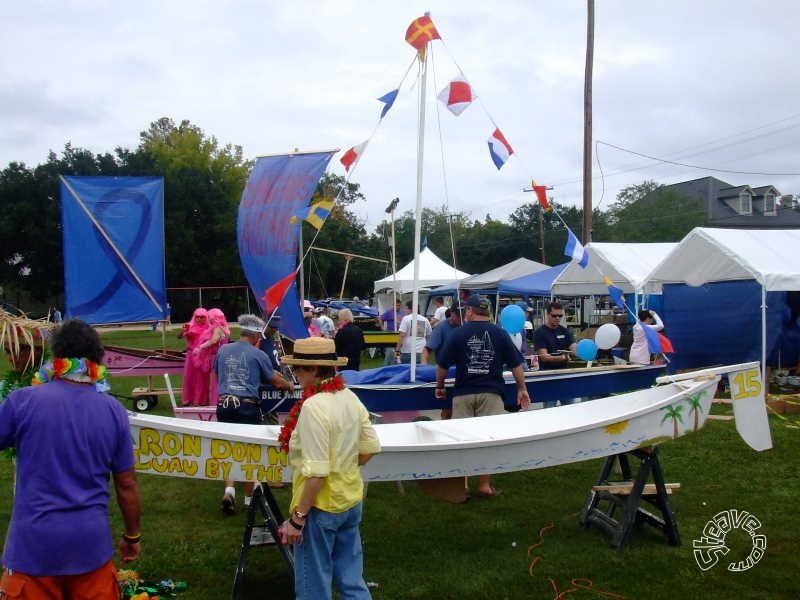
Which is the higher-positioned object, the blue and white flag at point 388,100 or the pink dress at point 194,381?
the blue and white flag at point 388,100

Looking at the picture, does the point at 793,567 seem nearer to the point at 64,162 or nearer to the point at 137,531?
the point at 137,531

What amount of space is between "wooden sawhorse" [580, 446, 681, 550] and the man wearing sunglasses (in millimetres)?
2985

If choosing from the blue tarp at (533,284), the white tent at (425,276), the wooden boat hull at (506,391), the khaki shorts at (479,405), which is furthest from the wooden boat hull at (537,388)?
the white tent at (425,276)

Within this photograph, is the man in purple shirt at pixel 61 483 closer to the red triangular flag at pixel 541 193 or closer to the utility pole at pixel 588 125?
the red triangular flag at pixel 541 193

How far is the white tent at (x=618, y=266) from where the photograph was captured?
12.7 m

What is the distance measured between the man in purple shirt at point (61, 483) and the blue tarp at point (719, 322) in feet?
33.1

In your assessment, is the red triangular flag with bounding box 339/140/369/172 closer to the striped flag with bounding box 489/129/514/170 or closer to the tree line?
the striped flag with bounding box 489/129/514/170

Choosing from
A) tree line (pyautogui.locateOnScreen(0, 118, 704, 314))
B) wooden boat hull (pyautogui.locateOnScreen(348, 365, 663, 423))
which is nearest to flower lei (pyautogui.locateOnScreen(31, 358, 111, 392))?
wooden boat hull (pyautogui.locateOnScreen(348, 365, 663, 423))

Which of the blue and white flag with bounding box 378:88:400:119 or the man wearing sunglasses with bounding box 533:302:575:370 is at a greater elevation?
the blue and white flag with bounding box 378:88:400:119

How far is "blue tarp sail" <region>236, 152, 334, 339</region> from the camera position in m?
8.42

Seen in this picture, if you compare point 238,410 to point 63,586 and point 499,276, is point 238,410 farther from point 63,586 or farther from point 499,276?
point 499,276

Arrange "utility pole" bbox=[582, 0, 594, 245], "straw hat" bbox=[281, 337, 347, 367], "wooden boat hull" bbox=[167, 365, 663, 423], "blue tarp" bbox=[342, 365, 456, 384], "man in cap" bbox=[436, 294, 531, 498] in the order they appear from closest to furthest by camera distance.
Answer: "straw hat" bbox=[281, 337, 347, 367] → "man in cap" bbox=[436, 294, 531, 498] → "wooden boat hull" bbox=[167, 365, 663, 423] → "blue tarp" bbox=[342, 365, 456, 384] → "utility pole" bbox=[582, 0, 594, 245]

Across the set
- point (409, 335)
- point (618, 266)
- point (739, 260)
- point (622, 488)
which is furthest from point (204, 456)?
point (618, 266)

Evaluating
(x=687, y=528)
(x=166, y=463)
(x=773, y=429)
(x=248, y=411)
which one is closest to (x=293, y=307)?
(x=248, y=411)
